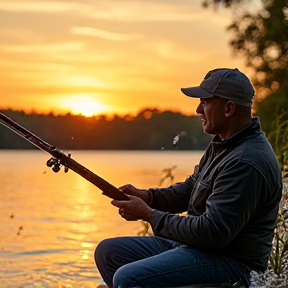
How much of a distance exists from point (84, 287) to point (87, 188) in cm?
2292

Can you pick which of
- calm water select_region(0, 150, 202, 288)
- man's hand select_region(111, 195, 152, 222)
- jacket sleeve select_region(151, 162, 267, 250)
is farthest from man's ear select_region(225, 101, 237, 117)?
calm water select_region(0, 150, 202, 288)

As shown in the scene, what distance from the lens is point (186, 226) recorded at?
3473 mm

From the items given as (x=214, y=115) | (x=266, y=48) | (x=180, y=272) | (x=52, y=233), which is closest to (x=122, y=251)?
(x=180, y=272)

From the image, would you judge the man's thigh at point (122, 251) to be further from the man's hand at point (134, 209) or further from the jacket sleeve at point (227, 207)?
the jacket sleeve at point (227, 207)

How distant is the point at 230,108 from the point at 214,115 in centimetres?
8

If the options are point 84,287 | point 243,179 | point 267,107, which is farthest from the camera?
point 267,107

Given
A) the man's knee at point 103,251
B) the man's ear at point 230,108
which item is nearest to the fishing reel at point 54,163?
the man's knee at point 103,251

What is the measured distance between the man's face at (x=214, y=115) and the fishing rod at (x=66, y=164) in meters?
0.53

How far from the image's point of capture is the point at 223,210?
11.1 ft

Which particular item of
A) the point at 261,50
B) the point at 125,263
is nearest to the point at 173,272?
the point at 125,263

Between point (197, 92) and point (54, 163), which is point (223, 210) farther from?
point (54, 163)

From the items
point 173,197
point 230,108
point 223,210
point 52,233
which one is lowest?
point 52,233

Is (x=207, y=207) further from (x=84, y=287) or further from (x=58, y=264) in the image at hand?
(x=58, y=264)

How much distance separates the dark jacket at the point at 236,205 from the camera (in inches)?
133
